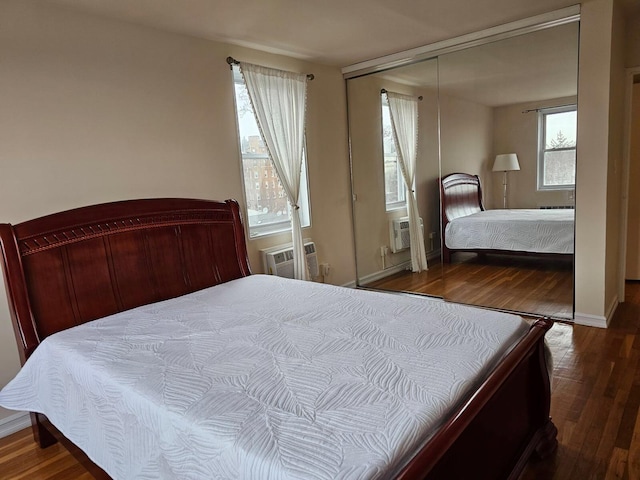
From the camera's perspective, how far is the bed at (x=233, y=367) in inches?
45.8

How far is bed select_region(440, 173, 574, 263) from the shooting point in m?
3.44

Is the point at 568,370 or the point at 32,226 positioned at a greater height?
the point at 32,226

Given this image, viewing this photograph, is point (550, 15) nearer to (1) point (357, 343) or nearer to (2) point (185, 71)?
(2) point (185, 71)

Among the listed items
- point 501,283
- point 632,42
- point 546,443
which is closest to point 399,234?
point 501,283

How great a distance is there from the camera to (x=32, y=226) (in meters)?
2.22

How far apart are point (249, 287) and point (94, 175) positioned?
1.20 m

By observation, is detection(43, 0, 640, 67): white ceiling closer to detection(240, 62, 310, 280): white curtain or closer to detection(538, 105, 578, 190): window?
detection(240, 62, 310, 280): white curtain

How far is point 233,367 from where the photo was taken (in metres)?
1.60

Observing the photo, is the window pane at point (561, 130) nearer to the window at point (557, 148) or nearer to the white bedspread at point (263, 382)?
the window at point (557, 148)

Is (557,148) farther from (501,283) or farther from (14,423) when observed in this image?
(14,423)

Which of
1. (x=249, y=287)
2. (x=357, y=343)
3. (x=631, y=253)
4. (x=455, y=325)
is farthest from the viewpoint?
(x=631, y=253)

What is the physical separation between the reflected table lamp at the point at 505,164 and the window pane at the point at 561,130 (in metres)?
0.26

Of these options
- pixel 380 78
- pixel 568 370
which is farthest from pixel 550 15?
pixel 568 370

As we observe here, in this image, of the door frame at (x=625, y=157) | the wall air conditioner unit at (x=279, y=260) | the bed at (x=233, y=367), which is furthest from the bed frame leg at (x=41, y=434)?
the door frame at (x=625, y=157)
